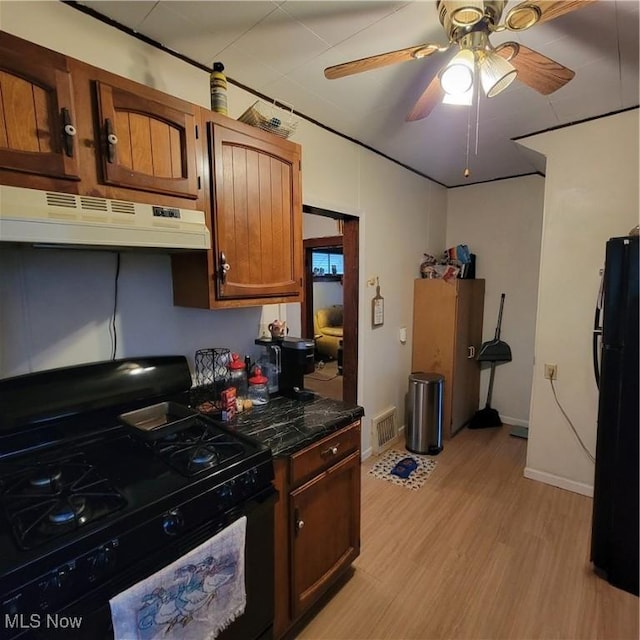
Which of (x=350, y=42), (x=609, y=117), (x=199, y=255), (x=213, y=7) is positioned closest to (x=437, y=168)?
(x=609, y=117)

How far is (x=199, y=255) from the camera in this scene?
4.91 ft

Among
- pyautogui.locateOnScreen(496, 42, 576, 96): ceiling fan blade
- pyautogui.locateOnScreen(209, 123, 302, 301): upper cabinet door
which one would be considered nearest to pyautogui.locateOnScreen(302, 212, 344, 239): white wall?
pyautogui.locateOnScreen(209, 123, 302, 301): upper cabinet door

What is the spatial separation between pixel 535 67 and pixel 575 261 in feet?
5.10

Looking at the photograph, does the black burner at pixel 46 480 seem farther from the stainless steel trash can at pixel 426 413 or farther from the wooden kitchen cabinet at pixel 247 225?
the stainless steel trash can at pixel 426 413

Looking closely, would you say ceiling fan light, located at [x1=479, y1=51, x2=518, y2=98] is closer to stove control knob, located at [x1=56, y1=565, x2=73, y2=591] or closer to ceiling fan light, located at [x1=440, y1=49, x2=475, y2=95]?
ceiling fan light, located at [x1=440, y1=49, x2=475, y2=95]

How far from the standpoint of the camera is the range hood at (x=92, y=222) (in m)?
0.96

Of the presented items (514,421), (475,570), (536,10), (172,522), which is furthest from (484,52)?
(514,421)

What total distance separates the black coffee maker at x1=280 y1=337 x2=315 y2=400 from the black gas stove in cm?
53

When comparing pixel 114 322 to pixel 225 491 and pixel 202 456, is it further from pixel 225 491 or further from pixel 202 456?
pixel 225 491

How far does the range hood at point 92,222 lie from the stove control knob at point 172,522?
2.72ft

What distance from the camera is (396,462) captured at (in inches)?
118

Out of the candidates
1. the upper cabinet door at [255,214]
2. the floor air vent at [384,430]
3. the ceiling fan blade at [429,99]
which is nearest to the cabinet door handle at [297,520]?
the upper cabinet door at [255,214]

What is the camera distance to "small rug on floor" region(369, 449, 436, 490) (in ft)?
8.88

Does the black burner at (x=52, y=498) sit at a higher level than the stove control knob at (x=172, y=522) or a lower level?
higher
